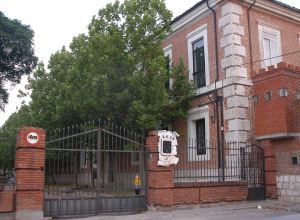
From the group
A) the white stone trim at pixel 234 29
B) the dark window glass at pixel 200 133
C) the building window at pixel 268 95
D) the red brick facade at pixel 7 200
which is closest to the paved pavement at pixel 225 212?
the red brick facade at pixel 7 200

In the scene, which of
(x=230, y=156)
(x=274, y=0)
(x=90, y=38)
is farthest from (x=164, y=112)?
(x=274, y=0)

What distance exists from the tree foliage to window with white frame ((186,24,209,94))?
53 centimetres

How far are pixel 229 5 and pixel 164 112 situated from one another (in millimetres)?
5091

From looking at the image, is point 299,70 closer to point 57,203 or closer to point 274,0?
point 274,0

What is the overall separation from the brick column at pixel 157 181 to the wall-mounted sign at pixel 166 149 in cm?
13

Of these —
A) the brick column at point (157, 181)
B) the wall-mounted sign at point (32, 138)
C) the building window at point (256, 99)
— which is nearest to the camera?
the wall-mounted sign at point (32, 138)

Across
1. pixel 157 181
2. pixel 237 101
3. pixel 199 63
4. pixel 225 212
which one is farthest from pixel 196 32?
pixel 225 212

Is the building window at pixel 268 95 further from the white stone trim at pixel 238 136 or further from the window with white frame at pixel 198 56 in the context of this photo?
the window with white frame at pixel 198 56

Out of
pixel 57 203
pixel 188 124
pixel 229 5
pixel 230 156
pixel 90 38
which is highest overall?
pixel 229 5

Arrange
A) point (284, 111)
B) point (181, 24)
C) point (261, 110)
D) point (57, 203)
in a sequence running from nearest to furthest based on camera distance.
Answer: point (57, 203), point (284, 111), point (261, 110), point (181, 24)

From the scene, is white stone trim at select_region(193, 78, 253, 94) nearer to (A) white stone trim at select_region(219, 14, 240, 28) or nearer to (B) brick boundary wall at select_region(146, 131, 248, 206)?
(A) white stone trim at select_region(219, 14, 240, 28)

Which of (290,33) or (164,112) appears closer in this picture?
(164,112)

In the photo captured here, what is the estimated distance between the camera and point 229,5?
1703 centimetres

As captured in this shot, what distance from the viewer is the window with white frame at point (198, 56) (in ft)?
59.4
